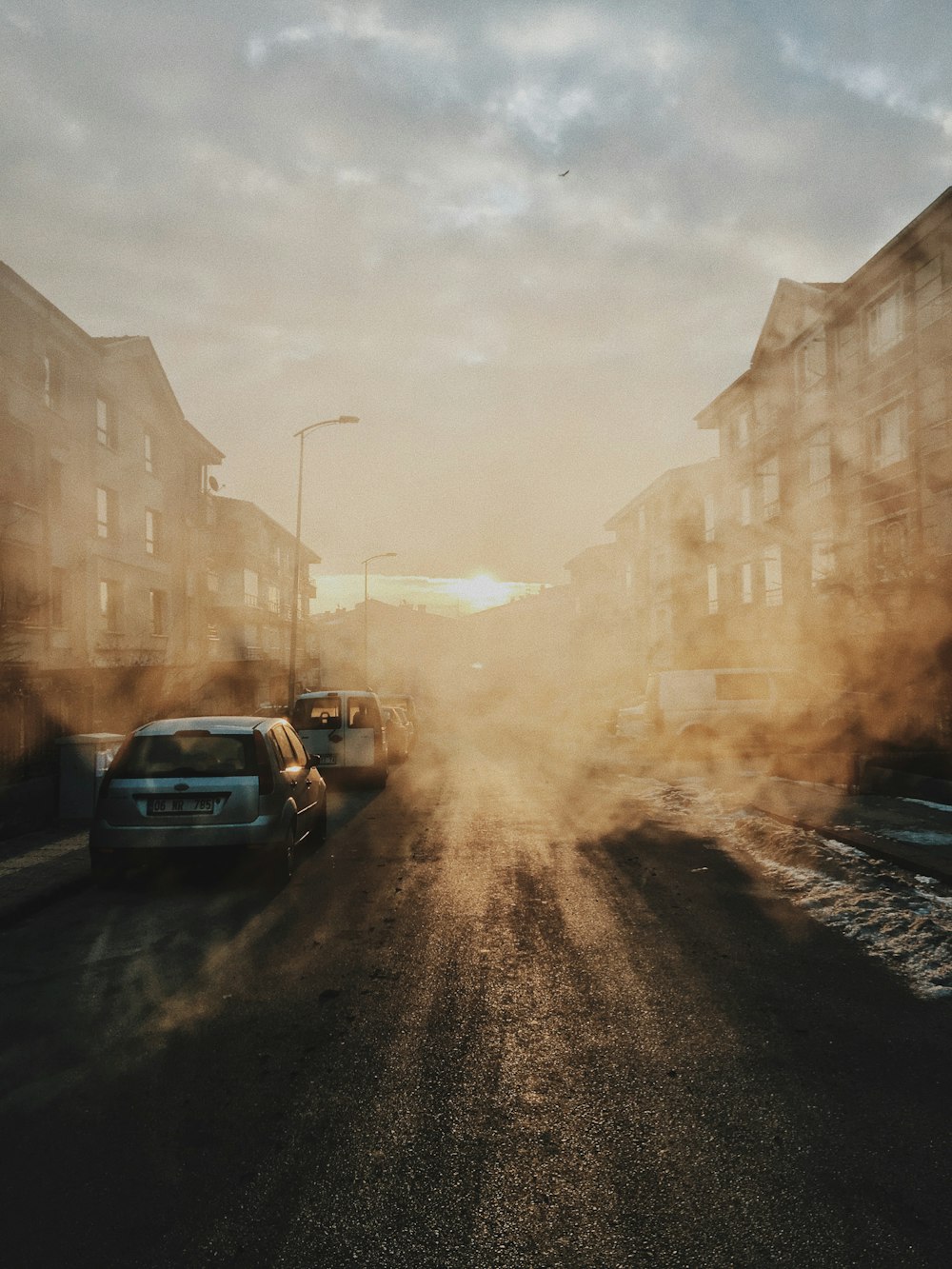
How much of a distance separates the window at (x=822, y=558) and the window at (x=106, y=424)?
20.1 m

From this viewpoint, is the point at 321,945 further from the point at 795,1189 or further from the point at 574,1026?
the point at 795,1189

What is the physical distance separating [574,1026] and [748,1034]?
758 mm

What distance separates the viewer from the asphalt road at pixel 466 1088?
7.88 ft

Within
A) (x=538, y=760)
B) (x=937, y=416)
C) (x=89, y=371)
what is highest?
(x=89, y=371)

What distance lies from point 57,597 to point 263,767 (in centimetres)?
1703

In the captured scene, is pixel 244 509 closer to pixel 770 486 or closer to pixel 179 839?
pixel 770 486

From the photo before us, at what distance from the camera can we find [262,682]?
109 feet

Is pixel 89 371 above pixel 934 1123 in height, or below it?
above

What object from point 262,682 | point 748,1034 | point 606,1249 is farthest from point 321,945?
point 262,682

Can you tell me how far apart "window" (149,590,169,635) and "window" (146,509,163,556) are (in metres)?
1.33

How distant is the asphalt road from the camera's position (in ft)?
7.88

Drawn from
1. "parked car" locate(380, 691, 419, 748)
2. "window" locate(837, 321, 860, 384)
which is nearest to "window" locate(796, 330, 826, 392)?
"window" locate(837, 321, 860, 384)

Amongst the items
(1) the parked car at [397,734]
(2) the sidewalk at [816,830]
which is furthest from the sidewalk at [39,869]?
(1) the parked car at [397,734]

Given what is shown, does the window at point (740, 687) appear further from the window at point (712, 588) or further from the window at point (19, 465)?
the window at point (712, 588)
